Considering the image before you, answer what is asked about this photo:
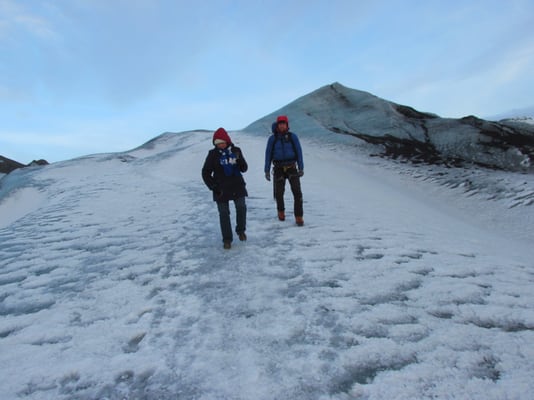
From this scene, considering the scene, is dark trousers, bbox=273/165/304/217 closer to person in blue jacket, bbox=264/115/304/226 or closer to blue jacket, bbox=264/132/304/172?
person in blue jacket, bbox=264/115/304/226

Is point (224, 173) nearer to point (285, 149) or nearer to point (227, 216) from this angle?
point (227, 216)

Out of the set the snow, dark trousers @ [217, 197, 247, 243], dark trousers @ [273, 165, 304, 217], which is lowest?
the snow

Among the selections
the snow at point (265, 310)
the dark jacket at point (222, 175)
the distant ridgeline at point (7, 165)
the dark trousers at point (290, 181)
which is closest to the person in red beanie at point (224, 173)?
the dark jacket at point (222, 175)

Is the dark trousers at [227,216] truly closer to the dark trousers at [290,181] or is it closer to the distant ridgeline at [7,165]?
the dark trousers at [290,181]

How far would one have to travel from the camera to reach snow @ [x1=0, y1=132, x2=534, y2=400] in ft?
8.55

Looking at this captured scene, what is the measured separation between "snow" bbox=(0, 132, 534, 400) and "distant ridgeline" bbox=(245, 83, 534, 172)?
8.47 m

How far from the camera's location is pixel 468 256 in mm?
5289

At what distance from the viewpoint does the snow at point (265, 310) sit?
261 cm

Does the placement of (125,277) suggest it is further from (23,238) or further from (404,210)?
(404,210)

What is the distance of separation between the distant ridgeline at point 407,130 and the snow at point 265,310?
27.8 feet

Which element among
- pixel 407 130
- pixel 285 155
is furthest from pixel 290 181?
pixel 407 130

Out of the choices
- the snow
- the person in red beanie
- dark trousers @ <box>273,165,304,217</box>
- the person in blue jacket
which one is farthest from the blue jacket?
the snow

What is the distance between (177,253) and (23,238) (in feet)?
13.9

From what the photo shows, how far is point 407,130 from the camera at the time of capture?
2023 cm
